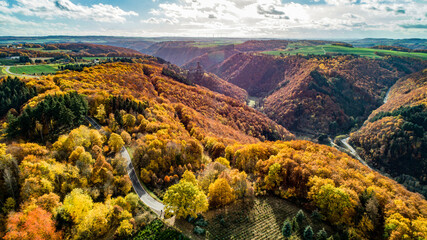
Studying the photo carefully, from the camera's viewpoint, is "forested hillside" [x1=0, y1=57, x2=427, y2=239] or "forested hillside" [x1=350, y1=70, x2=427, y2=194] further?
"forested hillside" [x1=350, y1=70, x2=427, y2=194]

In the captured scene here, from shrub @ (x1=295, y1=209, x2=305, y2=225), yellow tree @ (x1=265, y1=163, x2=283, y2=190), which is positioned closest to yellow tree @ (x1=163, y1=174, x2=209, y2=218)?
shrub @ (x1=295, y1=209, x2=305, y2=225)

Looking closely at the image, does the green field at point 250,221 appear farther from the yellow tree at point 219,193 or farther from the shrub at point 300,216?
the yellow tree at point 219,193

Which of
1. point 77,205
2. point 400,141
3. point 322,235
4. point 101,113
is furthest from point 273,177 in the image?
point 400,141

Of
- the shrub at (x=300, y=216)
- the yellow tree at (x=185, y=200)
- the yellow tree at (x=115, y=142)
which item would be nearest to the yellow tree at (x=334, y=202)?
the shrub at (x=300, y=216)

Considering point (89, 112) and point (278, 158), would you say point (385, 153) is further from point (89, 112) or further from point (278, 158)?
point (89, 112)

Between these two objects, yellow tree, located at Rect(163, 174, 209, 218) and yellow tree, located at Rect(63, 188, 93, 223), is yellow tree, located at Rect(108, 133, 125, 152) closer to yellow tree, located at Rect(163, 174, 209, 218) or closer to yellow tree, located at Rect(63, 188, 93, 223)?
yellow tree, located at Rect(63, 188, 93, 223)

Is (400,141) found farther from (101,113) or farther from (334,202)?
(101,113)
